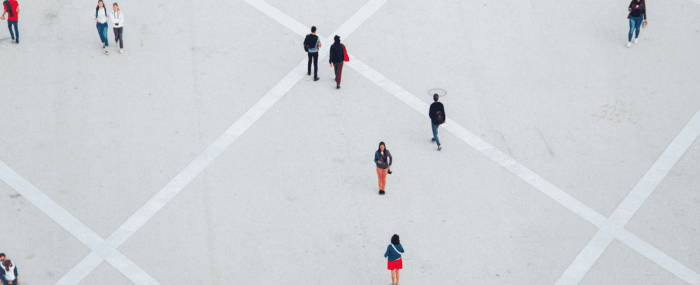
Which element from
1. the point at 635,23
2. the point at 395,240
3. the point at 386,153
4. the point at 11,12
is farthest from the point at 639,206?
the point at 11,12

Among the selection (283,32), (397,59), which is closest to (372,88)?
(397,59)

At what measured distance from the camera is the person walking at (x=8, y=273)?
11617 mm

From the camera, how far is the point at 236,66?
54.6 ft

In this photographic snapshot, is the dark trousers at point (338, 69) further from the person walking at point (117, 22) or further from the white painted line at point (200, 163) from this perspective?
the person walking at point (117, 22)

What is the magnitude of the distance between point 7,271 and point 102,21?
6.80 m

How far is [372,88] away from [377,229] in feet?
13.6

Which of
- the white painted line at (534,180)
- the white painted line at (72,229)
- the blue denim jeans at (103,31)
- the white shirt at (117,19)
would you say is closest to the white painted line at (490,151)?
the white painted line at (534,180)

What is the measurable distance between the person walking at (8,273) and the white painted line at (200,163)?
88 cm

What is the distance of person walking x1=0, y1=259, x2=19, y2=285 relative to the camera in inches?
457

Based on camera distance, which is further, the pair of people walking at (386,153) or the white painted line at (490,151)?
the white painted line at (490,151)

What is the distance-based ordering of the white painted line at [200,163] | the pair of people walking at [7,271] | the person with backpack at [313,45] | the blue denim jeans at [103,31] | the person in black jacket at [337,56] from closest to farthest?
1. the pair of people walking at [7,271]
2. the white painted line at [200,163]
3. the person in black jacket at [337,56]
4. the person with backpack at [313,45]
5. the blue denim jeans at [103,31]

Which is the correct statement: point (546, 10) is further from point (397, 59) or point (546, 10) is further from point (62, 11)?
point (62, 11)

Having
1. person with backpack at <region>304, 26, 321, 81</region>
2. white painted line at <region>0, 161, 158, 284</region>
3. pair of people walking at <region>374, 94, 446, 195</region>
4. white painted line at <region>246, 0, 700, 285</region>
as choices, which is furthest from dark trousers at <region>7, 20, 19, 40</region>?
pair of people walking at <region>374, 94, 446, 195</region>

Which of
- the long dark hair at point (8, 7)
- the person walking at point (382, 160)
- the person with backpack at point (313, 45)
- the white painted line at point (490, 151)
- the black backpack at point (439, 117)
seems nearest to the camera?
the person walking at point (382, 160)
